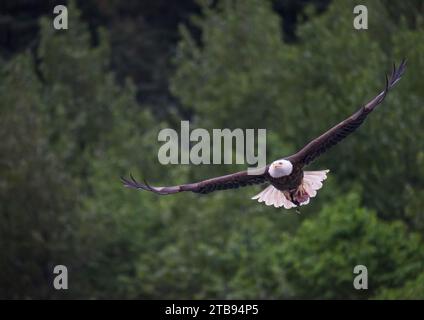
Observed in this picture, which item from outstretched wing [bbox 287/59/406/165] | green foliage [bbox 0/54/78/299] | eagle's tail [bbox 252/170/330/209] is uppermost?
green foliage [bbox 0/54/78/299]

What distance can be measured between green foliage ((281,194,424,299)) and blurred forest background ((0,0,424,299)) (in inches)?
1.2

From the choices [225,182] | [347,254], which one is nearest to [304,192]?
[225,182]

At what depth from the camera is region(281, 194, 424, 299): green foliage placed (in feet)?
72.3

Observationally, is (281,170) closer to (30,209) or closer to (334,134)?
(334,134)

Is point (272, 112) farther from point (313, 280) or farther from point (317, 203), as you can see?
point (313, 280)

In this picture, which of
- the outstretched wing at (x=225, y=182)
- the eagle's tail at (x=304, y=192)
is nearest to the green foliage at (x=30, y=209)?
the eagle's tail at (x=304, y=192)

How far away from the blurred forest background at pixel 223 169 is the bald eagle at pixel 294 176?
18.2ft

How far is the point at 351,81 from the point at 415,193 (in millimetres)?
5182

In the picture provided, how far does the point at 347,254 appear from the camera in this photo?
22.2 meters

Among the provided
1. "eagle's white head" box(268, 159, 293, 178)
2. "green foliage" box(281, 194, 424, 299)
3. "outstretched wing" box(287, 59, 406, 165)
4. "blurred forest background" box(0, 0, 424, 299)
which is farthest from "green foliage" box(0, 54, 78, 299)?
"outstretched wing" box(287, 59, 406, 165)

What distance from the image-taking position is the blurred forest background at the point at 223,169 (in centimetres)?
2311

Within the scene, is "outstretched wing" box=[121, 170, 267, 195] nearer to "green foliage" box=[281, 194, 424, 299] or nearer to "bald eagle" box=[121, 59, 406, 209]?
"bald eagle" box=[121, 59, 406, 209]

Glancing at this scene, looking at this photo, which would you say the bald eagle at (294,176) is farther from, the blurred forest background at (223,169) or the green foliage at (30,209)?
the green foliage at (30,209)

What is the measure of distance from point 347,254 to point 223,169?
8656mm
